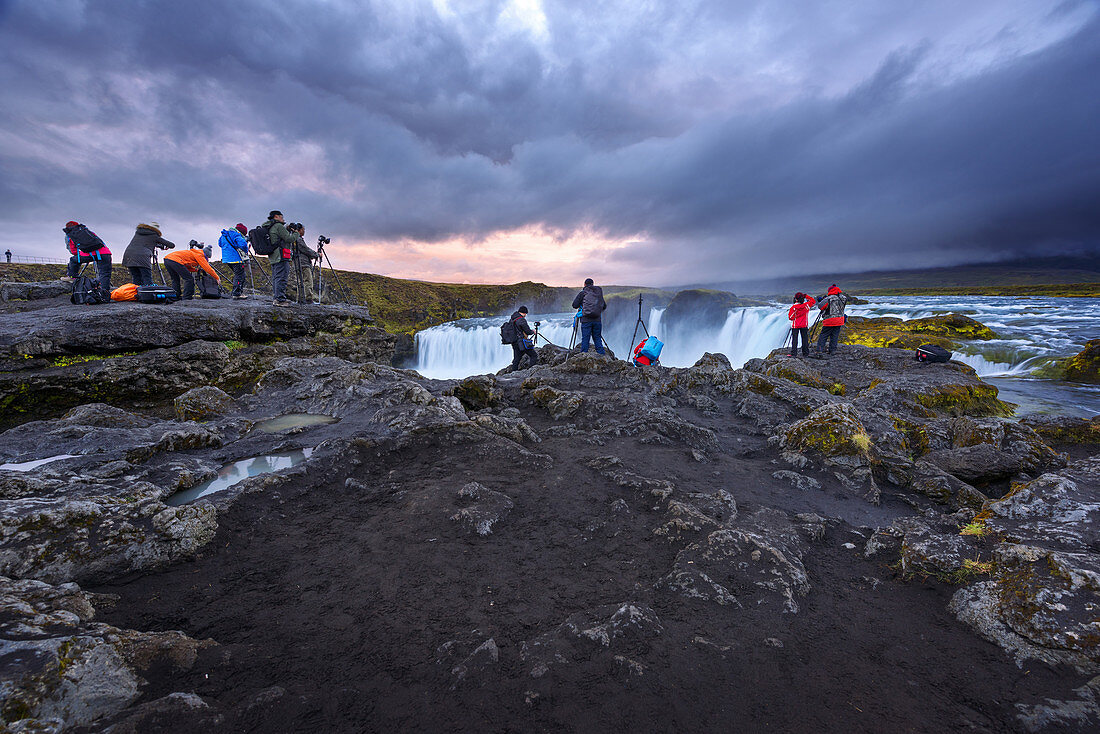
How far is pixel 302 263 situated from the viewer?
15.1m

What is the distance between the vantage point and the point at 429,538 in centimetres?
423

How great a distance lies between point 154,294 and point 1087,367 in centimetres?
3627

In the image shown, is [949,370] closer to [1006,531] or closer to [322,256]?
[1006,531]

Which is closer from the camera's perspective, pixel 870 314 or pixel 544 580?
pixel 544 580

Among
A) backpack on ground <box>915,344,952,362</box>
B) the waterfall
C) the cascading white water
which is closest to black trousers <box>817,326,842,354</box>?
backpack on ground <box>915,344,952,362</box>

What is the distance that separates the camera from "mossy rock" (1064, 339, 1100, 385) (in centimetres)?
1709

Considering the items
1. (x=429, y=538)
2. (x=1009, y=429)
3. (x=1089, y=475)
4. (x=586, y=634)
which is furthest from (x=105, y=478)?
(x=1009, y=429)

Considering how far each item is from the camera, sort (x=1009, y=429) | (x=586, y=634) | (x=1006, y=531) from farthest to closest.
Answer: (x=1009, y=429), (x=1006, y=531), (x=586, y=634)

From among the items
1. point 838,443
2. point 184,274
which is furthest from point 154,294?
point 838,443

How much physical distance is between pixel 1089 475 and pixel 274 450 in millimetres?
10845

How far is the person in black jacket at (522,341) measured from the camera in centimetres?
1412

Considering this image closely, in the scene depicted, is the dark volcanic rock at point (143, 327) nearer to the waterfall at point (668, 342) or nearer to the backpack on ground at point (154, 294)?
the backpack on ground at point (154, 294)

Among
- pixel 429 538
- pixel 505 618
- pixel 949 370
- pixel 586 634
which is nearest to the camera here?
pixel 586 634

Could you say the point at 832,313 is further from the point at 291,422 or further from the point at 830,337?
the point at 291,422
